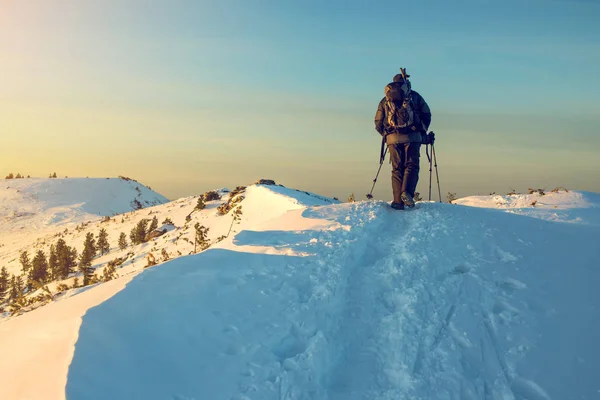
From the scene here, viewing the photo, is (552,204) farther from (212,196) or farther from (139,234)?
(139,234)

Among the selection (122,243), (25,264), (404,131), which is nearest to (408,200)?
(404,131)

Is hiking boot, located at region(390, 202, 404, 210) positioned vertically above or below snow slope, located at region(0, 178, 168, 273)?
above

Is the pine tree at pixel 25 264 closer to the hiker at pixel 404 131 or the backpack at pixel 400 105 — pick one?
the hiker at pixel 404 131

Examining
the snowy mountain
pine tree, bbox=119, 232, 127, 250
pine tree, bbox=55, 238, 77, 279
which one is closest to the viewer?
the snowy mountain

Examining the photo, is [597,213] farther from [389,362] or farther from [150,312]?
[150,312]

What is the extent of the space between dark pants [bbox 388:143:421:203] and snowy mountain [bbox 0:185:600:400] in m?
3.03

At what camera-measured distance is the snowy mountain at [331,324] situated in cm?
463

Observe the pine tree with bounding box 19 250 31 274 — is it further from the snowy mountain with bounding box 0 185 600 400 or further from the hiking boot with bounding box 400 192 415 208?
the hiking boot with bounding box 400 192 415 208

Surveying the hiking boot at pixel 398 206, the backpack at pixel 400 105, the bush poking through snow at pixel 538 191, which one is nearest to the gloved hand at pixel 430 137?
the backpack at pixel 400 105

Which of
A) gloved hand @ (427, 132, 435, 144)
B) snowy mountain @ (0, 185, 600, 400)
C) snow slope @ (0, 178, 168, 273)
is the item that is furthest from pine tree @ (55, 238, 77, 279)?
gloved hand @ (427, 132, 435, 144)

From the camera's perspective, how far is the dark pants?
11.8 m

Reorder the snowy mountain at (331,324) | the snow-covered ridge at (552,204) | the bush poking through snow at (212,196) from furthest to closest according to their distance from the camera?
the bush poking through snow at (212,196)
the snow-covered ridge at (552,204)
the snowy mountain at (331,324)

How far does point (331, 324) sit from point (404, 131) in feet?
23.5

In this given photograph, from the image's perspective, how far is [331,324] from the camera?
6039 mm
